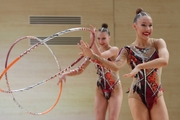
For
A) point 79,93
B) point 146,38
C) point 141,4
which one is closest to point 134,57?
point 146,38

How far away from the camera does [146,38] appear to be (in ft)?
11.1

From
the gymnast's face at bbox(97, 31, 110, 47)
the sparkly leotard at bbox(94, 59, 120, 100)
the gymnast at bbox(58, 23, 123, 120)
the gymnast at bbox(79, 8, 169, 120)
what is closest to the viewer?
the gymnast at bbox(79, 8, 169, 120)

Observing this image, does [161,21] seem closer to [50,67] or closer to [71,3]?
[71,3]

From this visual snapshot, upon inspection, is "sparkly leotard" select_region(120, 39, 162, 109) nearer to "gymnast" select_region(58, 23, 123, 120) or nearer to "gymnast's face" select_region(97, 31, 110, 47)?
"gymnast" select_region(58, 23, 123, 120)

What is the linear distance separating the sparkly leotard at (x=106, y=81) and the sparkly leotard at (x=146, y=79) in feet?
4.56

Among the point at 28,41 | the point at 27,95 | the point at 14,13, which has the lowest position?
the point at 27,95

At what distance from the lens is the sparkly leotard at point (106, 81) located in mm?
4742

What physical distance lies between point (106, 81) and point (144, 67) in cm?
183

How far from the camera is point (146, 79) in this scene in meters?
3.33

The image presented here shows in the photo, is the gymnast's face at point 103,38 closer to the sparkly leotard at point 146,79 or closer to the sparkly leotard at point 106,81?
the sparkly leotard at point 106,81

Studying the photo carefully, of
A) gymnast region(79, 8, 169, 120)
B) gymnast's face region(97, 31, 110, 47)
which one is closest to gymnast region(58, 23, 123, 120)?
gymnast's face region(97, 31, 110, 47)

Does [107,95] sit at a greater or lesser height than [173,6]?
lesser

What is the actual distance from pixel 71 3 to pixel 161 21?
2162mm

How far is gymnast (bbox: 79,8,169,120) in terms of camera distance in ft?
10.3
